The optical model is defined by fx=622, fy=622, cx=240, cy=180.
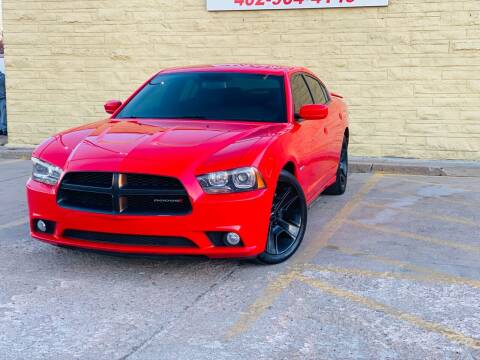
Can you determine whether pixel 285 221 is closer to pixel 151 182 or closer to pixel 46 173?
pixel 151 182

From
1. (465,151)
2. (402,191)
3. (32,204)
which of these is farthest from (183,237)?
(465,151)

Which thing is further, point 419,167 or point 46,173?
point 419,167

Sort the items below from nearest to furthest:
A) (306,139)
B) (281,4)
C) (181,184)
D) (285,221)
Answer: (181,184) → (285,221) → (306,139) → (281,4)

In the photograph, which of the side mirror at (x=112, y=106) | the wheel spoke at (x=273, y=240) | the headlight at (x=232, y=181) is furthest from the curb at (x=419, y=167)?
the headlight at (x=232, y=181)

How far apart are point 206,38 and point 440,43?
404 cm

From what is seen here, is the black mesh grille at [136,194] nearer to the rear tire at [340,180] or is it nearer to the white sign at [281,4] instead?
the rear tire at [340,180]

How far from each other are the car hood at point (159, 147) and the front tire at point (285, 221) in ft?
1.49

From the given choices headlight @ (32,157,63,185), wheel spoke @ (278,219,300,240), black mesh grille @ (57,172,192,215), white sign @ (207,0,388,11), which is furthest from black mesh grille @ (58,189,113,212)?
white sign @ (207,0,388,11)

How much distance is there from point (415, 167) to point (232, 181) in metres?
5.97

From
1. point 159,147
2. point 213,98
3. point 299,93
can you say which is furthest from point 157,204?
point 299,93

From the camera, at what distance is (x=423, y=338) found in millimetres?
3631

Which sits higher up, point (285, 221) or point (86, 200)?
point (86, 200)

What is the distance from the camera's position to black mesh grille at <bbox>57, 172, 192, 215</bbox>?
437 cm

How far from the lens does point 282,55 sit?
11.0 metres
